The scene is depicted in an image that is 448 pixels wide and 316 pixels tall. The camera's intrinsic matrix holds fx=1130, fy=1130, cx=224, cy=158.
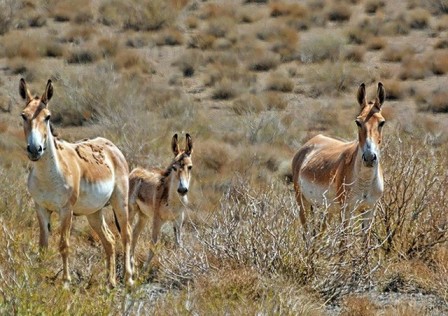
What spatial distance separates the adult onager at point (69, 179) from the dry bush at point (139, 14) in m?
25.3

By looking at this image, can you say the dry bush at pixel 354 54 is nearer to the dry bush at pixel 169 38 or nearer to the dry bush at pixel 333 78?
the dry bush at pixel 333 78

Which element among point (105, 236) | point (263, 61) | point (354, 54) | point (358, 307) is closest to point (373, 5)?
point (354, 54)

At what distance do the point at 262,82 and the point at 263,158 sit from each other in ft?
31.0

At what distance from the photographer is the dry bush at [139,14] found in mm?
38188

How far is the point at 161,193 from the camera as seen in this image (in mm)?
13992

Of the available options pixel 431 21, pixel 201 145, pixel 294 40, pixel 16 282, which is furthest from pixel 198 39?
pixel 16 282

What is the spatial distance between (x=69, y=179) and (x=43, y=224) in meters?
0.53

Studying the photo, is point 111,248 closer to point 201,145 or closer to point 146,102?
point 201,145

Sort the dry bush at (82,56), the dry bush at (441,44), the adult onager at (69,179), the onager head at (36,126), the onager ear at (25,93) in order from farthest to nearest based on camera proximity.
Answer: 1. the dry bush at (441,44)
2. the dry bush at (82,56)
3. the onager ear at (25,93)
4. the adult onager at (69,179)
5. the onager head at (36,126)

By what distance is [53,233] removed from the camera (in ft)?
46.9

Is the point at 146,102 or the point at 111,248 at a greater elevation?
the point at 111,248

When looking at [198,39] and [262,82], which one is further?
[198,39]

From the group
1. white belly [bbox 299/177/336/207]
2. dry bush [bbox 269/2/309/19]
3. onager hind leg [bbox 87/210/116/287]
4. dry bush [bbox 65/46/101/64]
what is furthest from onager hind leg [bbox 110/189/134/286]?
dry bush [bbox 269/2/309/19]

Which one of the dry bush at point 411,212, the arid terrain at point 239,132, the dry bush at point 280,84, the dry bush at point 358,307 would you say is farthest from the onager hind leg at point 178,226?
the dry bush at point 280,84
